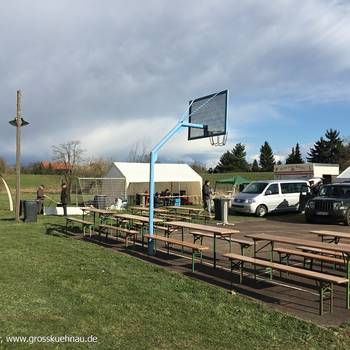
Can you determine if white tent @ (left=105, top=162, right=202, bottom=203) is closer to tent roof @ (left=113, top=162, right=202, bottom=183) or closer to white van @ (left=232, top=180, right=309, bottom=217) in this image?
tent roof @ (left=113, top=162, right=202, bottom=183)

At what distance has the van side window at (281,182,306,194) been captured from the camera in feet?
77.2

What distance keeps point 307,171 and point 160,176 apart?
32.5ft

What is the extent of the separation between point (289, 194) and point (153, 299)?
18.3 meters

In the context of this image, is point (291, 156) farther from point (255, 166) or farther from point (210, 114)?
point (210, 114)

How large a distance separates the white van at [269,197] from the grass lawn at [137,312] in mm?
14229

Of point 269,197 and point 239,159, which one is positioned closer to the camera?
point 269,197

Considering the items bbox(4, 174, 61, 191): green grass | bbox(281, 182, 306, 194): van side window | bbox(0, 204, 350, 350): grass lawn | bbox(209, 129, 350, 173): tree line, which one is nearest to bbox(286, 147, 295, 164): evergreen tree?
bbox(209, 129, 350, 173): tree line

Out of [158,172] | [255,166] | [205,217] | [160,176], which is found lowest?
[205,217]

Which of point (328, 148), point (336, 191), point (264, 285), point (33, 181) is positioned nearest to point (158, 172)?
point (336, 191)

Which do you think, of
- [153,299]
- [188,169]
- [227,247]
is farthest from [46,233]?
[188,169]

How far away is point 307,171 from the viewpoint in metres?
31.3

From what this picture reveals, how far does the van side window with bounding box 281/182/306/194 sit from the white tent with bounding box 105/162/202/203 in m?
10.0

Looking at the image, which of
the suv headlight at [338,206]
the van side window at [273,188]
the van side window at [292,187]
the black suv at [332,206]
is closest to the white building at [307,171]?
the van side window at [292,187]

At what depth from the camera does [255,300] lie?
255 inches
